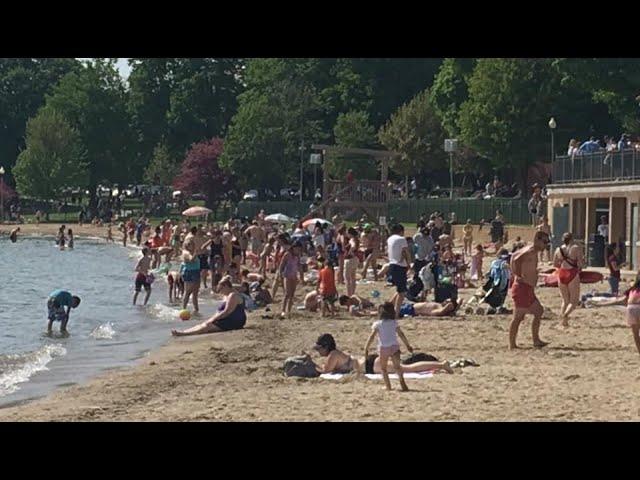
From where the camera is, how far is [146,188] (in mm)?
95375

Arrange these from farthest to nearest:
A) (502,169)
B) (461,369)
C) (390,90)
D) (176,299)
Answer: (390,90)
(502,169)
(176,299)
(461,369)

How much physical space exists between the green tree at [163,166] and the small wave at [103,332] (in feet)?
202

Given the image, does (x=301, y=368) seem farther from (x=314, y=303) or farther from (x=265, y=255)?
(x=265, y=255)

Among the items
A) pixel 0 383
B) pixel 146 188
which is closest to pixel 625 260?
pixel 0 383

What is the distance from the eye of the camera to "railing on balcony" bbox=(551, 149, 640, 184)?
97.8 ft

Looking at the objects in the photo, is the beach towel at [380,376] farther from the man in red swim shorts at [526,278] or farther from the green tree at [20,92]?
the green tree at [20,92]

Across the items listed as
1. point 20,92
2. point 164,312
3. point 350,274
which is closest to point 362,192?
point 164,312

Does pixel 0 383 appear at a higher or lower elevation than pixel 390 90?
lower

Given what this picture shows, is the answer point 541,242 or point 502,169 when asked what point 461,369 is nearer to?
point 541,242

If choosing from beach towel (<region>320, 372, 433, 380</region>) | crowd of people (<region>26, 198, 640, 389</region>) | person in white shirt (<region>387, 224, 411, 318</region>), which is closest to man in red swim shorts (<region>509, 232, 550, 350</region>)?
crowd of people (<region>26, 198, 640, 389</region>)

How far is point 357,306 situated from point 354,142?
44.7 metres

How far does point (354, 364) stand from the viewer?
14438 mm

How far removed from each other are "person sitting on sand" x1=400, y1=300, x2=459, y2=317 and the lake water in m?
4.15
